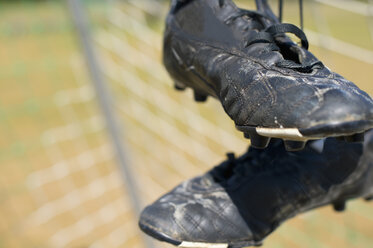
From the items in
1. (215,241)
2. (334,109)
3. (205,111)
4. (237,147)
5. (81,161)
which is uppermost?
(334,109)

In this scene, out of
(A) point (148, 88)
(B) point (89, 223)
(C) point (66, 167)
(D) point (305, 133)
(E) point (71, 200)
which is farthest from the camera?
(C) point (66, 167)

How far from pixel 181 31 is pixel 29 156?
10.2 ft

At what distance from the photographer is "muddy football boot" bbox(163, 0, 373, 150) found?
47cm

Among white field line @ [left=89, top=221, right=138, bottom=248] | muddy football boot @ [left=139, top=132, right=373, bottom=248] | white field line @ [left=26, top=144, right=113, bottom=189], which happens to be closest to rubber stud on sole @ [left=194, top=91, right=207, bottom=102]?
muddy football boot @ [left=139, top=132, right=373, bottom=248]

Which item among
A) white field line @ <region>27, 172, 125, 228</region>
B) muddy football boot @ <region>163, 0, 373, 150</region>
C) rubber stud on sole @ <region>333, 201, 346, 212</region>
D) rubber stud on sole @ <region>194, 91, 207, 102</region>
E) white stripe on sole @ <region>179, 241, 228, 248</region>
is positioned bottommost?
white field line @ <region>27, 172, 125, 228</region>

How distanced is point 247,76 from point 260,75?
0.6 inches

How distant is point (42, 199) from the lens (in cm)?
277

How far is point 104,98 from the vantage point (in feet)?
5.24

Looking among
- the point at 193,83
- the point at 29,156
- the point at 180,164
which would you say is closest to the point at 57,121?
the point at 29,156

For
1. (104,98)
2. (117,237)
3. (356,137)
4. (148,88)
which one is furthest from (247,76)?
(148,88)

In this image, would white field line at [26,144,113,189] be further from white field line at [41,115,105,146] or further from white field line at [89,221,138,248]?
white field line at [89,221,138,248]

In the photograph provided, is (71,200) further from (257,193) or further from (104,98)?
(257,193)

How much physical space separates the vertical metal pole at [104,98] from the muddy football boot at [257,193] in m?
0.93

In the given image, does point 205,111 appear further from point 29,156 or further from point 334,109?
point 334,109
